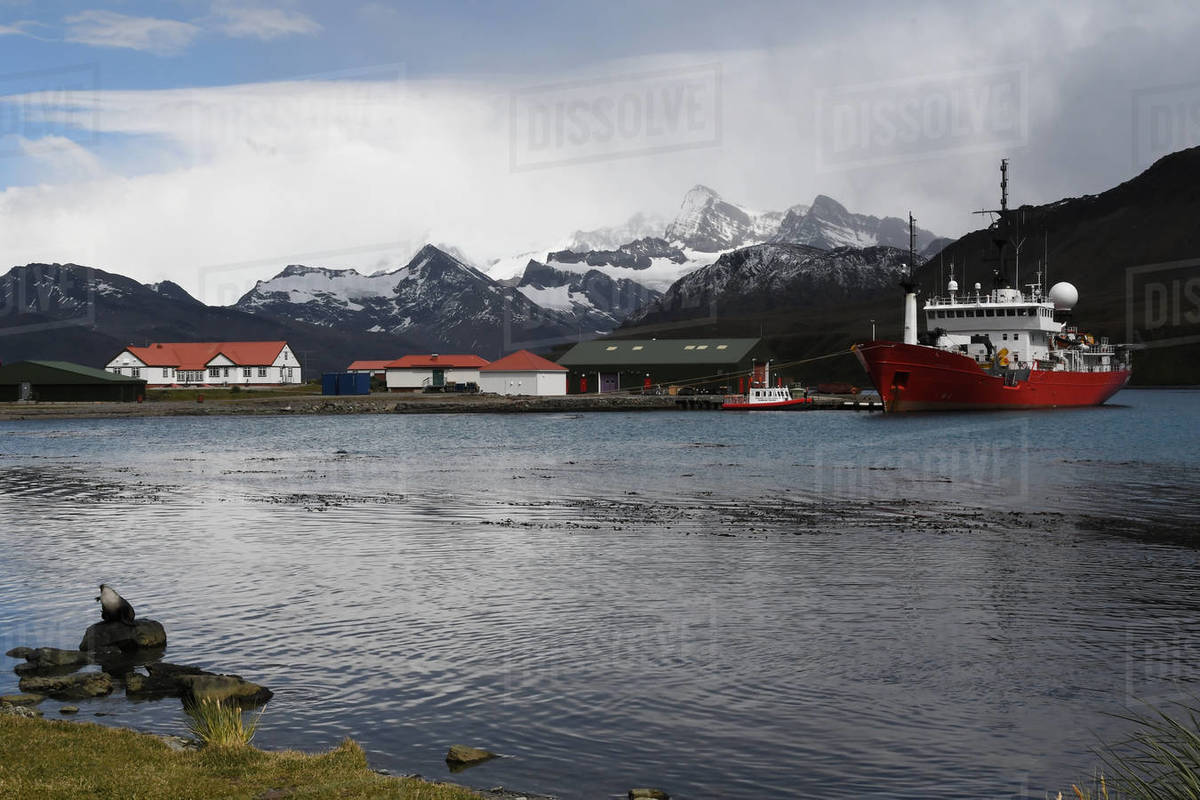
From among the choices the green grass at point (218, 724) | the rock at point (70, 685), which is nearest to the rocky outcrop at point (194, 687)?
the green grass at point (218, 724)

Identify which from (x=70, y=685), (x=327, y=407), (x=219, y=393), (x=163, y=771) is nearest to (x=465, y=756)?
(x=163, y=771)

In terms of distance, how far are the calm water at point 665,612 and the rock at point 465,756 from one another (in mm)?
185

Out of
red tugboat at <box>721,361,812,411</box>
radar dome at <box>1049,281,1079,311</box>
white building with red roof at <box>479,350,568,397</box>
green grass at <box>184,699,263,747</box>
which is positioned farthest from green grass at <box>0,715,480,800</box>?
white building with red roof at <box>479,350,568,397</box>

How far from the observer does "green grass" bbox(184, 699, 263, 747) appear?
13.6 metres

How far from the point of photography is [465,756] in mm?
14250

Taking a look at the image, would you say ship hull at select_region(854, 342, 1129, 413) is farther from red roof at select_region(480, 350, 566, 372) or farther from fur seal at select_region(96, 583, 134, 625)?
fur seal at select_region(96, 583, 134, 625)

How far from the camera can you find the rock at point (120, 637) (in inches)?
792

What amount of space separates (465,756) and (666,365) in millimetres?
164544

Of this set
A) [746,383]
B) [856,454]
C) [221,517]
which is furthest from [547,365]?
[221,517]

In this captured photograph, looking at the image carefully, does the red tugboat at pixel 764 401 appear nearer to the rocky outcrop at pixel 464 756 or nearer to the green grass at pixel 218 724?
the green grass at pixel 218 724

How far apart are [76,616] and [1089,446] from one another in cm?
6989

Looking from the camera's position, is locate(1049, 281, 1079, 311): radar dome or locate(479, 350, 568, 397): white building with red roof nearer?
locate(1049, 281, 1079, 311): radar dome

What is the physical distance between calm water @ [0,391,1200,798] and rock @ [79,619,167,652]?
1.86ft

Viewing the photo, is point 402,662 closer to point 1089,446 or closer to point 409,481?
point 409,481
